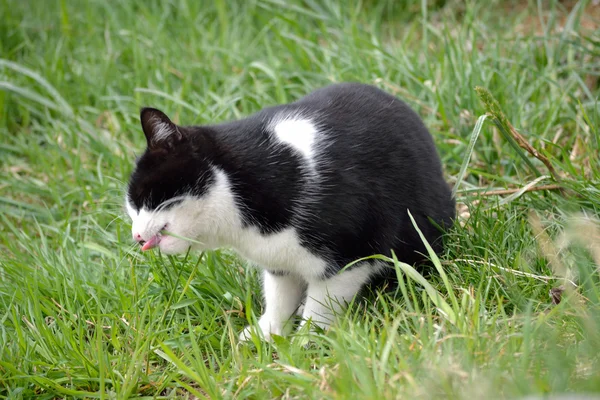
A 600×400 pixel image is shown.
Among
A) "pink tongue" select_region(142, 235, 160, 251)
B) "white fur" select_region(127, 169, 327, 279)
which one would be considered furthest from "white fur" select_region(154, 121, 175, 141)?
"pink tongue" select_region(142, 235, 160, 251)

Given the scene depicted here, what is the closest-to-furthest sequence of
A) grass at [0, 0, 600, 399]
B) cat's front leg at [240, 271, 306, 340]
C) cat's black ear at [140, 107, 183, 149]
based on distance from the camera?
grass at [0, 0, 600, 399]
cat's black ear at [140, 107, 183, 149]
cat's front leg at [240, 271, 306, 340]

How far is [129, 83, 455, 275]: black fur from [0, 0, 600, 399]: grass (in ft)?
0.66

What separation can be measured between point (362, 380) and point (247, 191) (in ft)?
2.50

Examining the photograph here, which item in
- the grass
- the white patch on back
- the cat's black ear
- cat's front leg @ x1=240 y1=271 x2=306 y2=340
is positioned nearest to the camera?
the grass

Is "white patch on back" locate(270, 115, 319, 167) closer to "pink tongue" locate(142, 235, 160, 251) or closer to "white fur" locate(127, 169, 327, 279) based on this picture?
"white fur" locate(127, 169, 327, 279)

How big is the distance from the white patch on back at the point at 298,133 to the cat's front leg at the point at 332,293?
373 millimetres

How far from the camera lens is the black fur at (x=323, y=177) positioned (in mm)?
2193

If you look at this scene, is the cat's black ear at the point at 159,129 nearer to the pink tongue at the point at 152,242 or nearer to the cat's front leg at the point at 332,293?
the pink tongue at the point at 152,242

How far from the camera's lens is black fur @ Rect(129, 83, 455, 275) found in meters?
2.19

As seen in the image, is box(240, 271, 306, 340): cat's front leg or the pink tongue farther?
box(240, 271, 306, 340): cat's front leg

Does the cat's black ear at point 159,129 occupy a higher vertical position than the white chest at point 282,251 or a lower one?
higher

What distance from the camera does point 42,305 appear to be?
98.5 inches

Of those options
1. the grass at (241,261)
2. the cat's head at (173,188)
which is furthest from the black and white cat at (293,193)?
the grass at (241,261)

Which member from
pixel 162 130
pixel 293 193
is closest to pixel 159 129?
pixel 162 130
